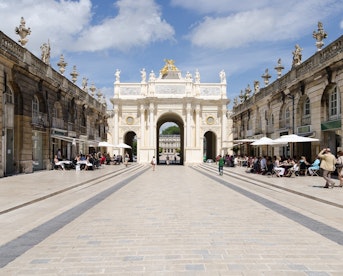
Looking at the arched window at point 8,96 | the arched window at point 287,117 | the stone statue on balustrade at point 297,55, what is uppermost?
the stone statue on balustrade at point 297,55

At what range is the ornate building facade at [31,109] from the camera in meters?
18.3

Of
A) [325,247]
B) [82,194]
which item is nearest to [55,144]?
[82,194]

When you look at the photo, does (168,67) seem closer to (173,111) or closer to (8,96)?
(173,111)

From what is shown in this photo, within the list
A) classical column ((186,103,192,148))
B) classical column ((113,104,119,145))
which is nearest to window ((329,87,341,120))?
classical column ((186,103,192,148))

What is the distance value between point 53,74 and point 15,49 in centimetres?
638

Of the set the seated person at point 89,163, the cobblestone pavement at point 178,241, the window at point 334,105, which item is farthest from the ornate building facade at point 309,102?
the seated person at point 89,163

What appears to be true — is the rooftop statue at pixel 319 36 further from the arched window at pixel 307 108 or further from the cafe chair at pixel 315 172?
the cafe chair at pixel 315 172

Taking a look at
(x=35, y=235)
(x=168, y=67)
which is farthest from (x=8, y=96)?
(x=168, y=67)

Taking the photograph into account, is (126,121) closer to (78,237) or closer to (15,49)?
(15,49)

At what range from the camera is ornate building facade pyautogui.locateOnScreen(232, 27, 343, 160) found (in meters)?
18.1

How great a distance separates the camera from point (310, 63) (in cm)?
2089

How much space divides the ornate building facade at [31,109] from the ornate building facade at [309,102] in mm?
15609

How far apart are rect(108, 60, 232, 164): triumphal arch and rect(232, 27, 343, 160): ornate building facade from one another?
15.2 metres

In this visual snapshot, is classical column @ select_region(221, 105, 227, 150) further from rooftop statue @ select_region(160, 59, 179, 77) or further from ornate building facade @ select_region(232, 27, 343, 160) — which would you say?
ornate building facade @ select_region(232, 27, 343, 160)
